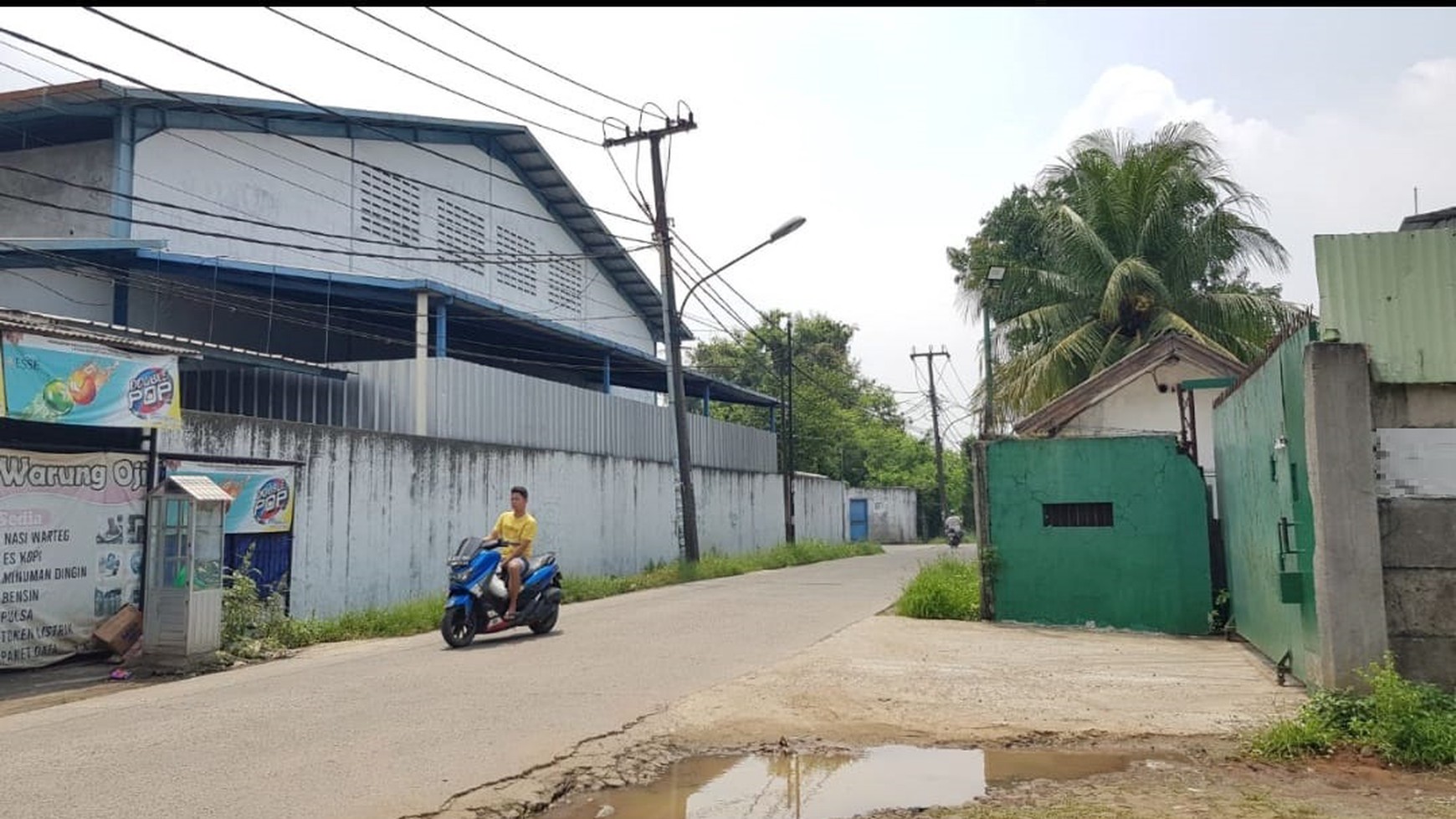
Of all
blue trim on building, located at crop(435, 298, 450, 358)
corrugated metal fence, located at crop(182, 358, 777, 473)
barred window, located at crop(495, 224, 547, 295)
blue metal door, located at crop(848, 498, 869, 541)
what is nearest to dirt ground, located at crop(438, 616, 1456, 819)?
corrugated metal fence, located at crop(182, 358, 777, 473)

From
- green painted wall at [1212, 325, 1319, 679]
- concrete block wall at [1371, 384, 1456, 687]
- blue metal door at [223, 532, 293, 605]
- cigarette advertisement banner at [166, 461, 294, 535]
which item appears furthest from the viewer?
blue metal door at [223, 532, 293, 605]

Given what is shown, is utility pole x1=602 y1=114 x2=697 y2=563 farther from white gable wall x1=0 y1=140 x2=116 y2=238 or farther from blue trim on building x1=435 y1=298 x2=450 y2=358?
white gable wall x1=0 y1=140 x2=116 y2=238

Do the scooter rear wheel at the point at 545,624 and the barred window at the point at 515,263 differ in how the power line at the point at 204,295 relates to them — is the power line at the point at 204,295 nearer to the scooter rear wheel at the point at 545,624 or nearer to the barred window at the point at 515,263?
the barred window at the point at 515,263

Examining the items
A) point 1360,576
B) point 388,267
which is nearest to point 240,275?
point 388,267

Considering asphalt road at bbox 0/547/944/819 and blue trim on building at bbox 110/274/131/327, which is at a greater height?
blue trim on building at bbox 110/274/131/327

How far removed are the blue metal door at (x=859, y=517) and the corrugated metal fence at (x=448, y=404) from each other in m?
25.5

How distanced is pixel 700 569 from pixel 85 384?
46.5 ft

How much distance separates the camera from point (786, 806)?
17.4ft

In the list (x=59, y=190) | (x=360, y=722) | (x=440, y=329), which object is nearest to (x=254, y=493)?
(x=440, y=329)

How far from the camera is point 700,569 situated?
74.8 ft

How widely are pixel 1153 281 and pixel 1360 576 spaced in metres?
15.3

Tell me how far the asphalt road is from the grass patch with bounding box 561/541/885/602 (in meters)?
4.11

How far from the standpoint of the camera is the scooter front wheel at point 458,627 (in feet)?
35.8

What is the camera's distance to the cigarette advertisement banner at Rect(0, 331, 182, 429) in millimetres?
9633
